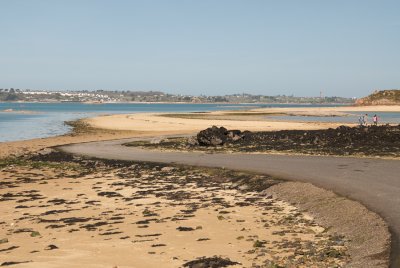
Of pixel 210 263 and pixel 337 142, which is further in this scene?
pixel 337 142

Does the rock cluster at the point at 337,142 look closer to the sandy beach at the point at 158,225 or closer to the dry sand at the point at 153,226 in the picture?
the sandy beach at the point at 158,225

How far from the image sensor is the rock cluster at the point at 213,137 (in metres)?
35.3

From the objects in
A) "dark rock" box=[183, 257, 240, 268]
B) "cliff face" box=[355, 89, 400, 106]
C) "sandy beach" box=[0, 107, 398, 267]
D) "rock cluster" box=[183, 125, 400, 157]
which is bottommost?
"sandy beach" box=[0, 107, 398, 267]

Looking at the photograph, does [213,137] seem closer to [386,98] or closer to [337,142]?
[337,142]

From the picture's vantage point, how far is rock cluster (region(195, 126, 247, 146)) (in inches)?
1389

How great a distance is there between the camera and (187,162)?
26.5 metres

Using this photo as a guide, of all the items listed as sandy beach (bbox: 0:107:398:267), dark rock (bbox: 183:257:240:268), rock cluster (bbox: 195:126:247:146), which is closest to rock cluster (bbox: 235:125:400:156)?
rock cluster (bbox: 195:126:247:146)

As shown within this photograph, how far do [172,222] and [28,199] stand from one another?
6.99m

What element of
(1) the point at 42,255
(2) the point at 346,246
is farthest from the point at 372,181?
(1) the point at 42,255

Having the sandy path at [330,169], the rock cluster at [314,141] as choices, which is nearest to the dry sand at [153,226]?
the sandy path at [330,169]

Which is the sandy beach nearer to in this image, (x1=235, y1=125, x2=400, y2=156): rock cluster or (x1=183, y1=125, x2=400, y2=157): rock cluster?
(x1=235, y1=125, x2=400, y2=156): rock cluster

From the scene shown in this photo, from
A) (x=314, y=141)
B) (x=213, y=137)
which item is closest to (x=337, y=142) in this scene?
(x=314, y=141)

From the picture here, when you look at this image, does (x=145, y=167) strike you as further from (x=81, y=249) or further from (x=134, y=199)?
(x=81, y=249)

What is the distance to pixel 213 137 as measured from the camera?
35531 mm
